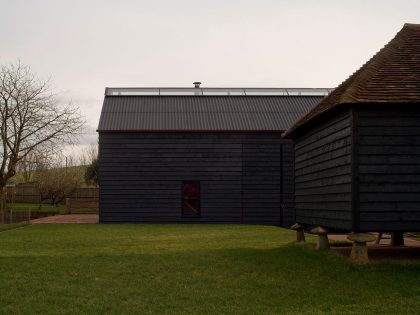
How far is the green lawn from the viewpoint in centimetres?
822

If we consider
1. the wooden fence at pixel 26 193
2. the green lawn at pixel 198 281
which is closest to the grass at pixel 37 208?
the wooden fence at pixel 26 193

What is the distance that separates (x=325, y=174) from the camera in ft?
45.2

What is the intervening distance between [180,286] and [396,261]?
472 cm

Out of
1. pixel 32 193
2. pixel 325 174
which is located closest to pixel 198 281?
pixel 325 174

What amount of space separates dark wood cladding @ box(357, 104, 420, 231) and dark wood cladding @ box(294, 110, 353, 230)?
11.6 inches

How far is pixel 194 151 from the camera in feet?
91.6

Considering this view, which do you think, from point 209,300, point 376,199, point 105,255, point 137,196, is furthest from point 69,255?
point 137,196

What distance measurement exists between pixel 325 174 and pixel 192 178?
14456 millimetres

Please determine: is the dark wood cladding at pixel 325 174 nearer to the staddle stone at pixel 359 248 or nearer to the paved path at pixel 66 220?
the staddle stone at pixel 359 248

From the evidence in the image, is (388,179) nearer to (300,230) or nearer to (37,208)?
(300,230)

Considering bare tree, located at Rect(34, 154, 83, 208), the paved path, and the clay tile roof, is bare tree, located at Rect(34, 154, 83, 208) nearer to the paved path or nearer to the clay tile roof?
the paved path

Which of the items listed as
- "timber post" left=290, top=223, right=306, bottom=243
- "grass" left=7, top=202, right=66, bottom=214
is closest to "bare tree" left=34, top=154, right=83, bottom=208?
"grass" left=7, top=202, right=66, bottom=214

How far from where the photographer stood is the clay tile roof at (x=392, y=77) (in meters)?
11.8

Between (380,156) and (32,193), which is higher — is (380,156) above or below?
above
